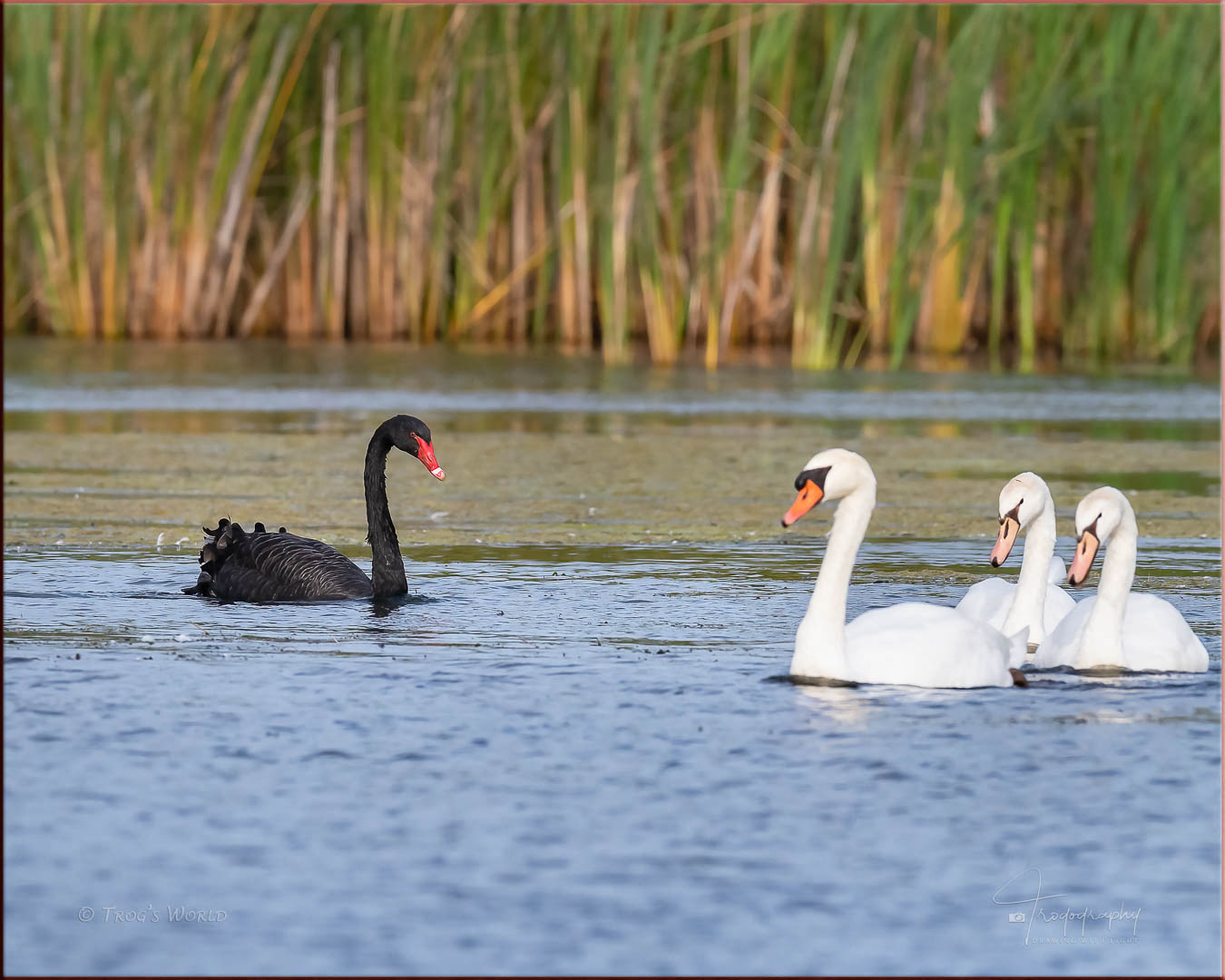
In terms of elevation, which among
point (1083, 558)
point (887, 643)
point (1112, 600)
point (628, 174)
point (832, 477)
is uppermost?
point (628, 174)

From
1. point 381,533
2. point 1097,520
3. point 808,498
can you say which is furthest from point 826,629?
point 381,533

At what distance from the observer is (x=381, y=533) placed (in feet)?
25.2

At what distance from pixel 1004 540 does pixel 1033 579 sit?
16cm

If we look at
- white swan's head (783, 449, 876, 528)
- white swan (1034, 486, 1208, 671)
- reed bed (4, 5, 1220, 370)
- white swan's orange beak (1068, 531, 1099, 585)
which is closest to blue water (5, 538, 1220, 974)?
white swan (1034, 486, 1208, 671)

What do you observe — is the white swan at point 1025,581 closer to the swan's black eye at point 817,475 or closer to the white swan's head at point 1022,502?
the white swan's head at point 1022,502

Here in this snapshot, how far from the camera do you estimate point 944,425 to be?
1419 cm


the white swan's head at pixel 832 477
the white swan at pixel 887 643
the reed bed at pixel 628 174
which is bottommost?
the white swan at pixel 887 643

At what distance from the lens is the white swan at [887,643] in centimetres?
597

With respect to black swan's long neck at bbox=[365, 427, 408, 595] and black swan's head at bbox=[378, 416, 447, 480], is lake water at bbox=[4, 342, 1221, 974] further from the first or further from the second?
black swan's head at bbox=[378, 416, 447, 480]

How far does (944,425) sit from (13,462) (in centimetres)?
603

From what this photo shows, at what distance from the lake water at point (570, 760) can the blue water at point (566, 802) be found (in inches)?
0.5

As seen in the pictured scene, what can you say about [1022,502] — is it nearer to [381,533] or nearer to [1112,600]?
[1112,600]

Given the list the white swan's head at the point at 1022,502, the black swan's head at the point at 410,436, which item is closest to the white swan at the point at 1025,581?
the white swan's head at the point at 1022,502

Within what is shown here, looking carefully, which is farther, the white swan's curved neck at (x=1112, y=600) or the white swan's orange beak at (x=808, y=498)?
the white swan's curved neck at (x=1112, y=600)
